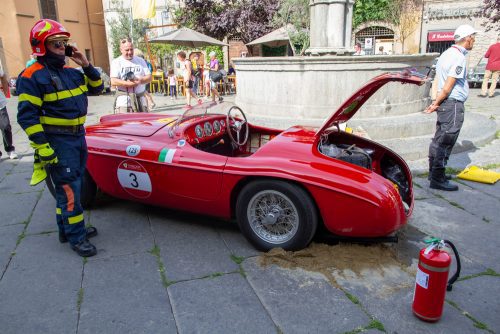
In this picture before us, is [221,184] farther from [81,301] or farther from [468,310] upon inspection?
[468,310]

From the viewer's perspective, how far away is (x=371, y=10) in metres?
25.8

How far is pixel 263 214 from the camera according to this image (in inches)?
132

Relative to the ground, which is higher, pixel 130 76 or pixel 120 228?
pixel 130 76

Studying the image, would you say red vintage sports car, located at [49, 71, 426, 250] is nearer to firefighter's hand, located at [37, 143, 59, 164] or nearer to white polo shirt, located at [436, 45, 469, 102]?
firefighter's hand, located at [37, 143, 59, 164]

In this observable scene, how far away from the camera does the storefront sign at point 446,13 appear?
2484cm

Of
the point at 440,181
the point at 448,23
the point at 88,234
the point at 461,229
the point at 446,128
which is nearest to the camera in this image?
the point at 88,234

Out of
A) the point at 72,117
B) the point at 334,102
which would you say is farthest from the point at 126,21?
the point at 72,117

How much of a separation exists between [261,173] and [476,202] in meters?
2.87

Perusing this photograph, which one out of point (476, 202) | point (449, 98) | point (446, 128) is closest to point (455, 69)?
point (449, 98)

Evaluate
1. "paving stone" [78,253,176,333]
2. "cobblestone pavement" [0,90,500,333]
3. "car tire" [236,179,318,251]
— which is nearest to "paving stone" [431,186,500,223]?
"cobblestone pavement" [0,90,500,333]

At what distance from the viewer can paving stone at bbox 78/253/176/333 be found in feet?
8.38

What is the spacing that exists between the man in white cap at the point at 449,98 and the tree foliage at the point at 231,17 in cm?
1880

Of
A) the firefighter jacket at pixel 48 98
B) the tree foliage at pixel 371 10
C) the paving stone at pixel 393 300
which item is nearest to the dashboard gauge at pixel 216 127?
the firefighter jacket at pixel 48 98

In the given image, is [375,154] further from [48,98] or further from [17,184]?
[17,184]
